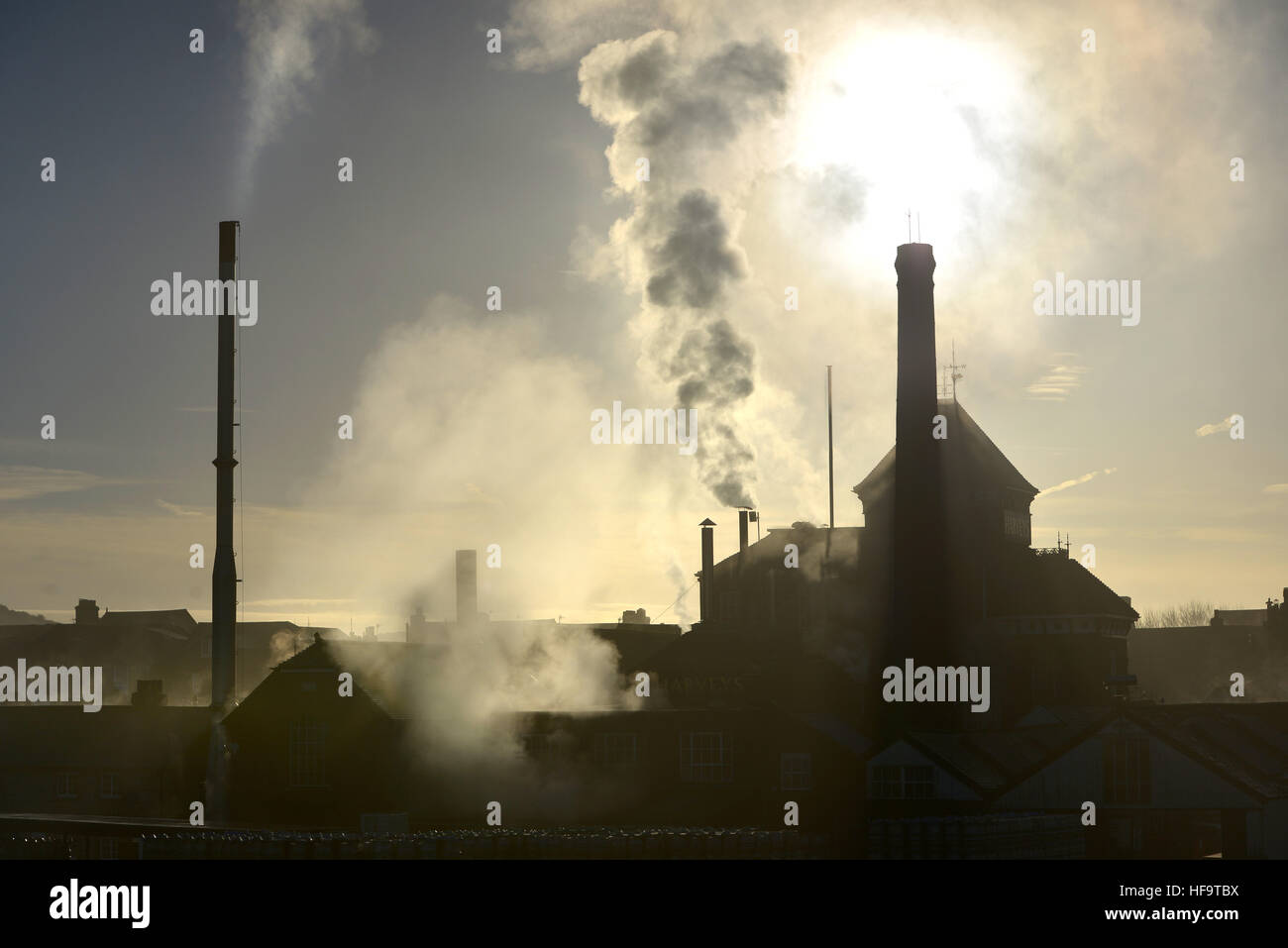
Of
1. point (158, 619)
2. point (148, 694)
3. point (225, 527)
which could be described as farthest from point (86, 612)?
point (225, 527)

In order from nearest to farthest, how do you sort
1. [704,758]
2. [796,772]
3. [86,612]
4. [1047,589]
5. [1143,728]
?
[1143,728], [796,772], [704,758], [1047,589], [86,612]

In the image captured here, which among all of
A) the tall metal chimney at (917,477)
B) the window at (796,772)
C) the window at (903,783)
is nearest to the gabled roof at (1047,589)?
the tall metal chimney at (917,477)

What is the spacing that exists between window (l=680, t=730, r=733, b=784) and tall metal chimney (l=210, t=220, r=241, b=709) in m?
16.2

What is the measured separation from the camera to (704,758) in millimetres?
46969

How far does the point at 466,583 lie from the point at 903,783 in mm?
22449

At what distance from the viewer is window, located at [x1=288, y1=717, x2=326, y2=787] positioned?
47.6m

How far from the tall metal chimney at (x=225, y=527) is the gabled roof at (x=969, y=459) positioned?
30950 millimetres

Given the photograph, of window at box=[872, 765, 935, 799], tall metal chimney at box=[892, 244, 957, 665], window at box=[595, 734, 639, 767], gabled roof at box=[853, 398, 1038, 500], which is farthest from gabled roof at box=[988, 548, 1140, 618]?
window at box=[595, 734, 639, 767]

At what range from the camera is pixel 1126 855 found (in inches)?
1837

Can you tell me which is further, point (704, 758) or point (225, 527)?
point (225, 527)

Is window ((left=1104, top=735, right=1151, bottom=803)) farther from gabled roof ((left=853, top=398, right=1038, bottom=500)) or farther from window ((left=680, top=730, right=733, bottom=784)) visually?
gabled roof ((left=853, top=398, right=1038, bottom=500))

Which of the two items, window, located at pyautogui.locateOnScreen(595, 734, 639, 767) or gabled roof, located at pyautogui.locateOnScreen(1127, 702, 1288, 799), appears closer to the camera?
gabled roof, located at pyautogui.locateOnScreen(1127, 702, 1288, 799)

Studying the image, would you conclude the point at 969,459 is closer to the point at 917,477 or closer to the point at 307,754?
the point at 917,477

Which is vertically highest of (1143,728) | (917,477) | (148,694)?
(917,477)
